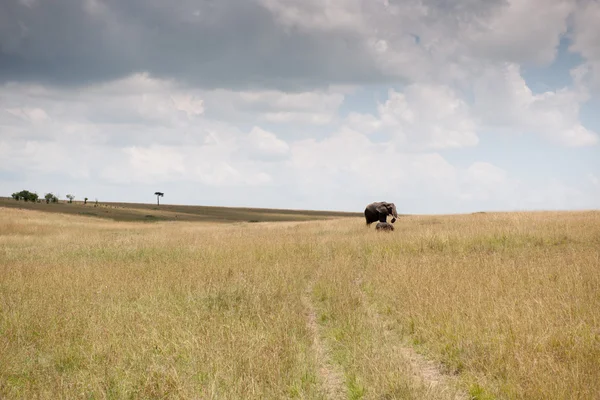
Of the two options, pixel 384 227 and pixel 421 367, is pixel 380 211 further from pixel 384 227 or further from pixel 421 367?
pixel 421 367

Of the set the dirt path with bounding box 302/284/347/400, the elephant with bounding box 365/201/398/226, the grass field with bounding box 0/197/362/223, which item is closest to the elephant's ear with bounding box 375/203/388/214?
the elephant with bounding box 365/201/398/226

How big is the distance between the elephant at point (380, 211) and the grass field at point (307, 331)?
16.1 m

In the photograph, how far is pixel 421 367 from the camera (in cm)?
575

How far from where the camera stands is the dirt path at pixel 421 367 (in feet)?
15.6

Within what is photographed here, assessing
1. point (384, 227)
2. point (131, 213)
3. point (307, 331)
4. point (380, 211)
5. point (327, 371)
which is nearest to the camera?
point (327, 371)

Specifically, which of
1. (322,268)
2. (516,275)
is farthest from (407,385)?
(322,268)

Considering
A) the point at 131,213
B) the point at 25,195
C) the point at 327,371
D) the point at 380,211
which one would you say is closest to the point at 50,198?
the point at 25,195

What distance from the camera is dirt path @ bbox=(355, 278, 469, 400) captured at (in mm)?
4749

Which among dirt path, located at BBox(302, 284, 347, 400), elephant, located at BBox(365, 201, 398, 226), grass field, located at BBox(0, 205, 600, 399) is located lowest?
dirt path, located at BBox(302, 284, 347, 400)

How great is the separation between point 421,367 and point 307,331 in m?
1.94

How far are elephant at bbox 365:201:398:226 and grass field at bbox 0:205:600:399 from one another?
16.1 meters

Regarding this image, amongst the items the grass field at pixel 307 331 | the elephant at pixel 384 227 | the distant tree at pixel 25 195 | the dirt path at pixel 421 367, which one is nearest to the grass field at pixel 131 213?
the distant tree at pixel 25 195

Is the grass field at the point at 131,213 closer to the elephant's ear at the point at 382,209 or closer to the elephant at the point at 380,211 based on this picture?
the elephant at the point at 380,211

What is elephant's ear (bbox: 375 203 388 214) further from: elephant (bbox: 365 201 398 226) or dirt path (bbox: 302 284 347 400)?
dirt path (bbox: 302 284 347 400)
